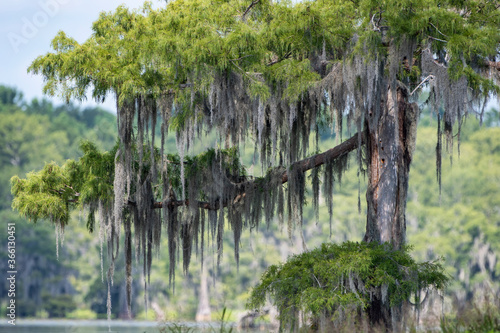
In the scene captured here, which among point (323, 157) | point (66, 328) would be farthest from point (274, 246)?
point (323, 157)

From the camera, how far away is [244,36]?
1260 centimetres

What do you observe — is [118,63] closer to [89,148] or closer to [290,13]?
[89,148]

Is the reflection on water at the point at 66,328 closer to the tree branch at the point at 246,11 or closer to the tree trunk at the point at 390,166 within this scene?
the tree trunk at the point at 390,166

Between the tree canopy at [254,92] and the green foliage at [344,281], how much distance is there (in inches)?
43.6

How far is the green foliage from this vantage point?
11172 mm

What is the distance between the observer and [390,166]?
42.7 ft

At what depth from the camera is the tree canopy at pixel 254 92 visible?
12242mm

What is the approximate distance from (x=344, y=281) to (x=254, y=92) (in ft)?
10.6

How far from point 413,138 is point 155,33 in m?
4.63

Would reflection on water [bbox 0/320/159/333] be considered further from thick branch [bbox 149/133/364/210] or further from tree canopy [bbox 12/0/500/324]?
thick branch [bbox 149/133/364/210]

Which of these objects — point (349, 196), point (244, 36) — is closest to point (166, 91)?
point (244, 36)

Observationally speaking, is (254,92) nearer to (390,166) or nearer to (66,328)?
(390,166)

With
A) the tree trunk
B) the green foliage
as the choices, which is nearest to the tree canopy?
the tree trunk

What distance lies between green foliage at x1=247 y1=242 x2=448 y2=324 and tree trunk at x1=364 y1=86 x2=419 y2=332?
0.78m
